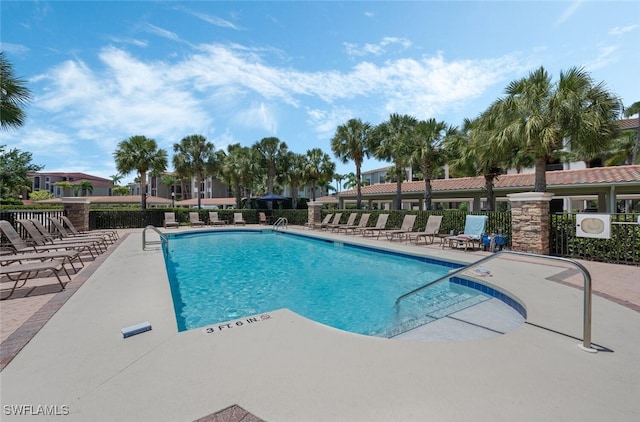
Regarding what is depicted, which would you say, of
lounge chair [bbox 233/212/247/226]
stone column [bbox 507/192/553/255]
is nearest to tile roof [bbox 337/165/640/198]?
stone column [bbox 507/192/553/255]

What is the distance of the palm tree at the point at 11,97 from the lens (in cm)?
818

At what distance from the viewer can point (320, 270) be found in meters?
8.92

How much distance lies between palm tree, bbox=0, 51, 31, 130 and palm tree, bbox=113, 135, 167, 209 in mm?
14750

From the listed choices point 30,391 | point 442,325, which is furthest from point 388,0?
point 30,391

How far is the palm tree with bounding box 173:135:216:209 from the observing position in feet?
97.5

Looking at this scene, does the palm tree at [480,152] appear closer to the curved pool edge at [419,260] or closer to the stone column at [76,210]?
the curved pool edge at [419,260]

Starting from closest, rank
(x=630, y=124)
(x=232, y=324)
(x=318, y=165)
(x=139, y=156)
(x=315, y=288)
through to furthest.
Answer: (x=232, y=324) < (x=315, y=288) < (x=139, y=156) < (x=630, y=124) < (x=318, y=165)

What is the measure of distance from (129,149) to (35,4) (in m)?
15.5

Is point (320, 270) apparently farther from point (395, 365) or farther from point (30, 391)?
point (30, 391)

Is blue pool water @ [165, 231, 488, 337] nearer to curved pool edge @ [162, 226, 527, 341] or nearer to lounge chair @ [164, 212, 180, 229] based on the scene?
curved pool edge @ [162, 226, 527, 341]

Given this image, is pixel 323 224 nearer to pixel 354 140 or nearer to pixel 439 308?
pixel 354 140

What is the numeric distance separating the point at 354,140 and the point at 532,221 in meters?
15.6

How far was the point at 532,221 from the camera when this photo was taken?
925 cm

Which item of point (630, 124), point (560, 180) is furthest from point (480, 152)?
point (630, 124)
